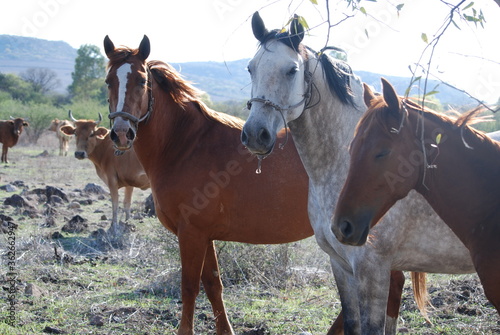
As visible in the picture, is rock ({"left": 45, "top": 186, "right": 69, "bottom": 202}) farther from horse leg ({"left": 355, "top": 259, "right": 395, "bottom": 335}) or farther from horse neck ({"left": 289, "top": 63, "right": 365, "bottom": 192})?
horse leg ({"left": 355, "top": 259, "right": 395, "bottom": 335})

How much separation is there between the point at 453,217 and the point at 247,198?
2.06m

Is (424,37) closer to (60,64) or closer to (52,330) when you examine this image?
(52,330)

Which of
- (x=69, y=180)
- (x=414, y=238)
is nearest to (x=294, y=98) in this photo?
(x=414, y=238)

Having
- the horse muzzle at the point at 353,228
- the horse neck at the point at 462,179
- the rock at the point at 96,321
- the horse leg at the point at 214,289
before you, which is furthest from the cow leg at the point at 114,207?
the horse neck at the point at 462,179

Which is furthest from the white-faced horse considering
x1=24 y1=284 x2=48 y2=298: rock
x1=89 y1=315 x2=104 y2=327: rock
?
x1=24 y1=284 x2=48 y2=298: rock

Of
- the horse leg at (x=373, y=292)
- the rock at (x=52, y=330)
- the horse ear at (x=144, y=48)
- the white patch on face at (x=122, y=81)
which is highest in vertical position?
the horse ear at (x=144, y=48)

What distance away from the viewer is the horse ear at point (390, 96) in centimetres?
265

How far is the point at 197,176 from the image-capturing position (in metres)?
4.48

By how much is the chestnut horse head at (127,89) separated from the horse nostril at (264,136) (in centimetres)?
148

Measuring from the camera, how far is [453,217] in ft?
9.20

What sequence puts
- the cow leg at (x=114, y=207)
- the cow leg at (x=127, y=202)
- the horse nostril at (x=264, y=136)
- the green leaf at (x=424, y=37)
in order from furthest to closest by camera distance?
the cow leg at (x=127, y=202) < the cow leg at (x=114, y=207) < the horse nostril at (x=264, y=136) < the green leaf at (x=424, y=37)

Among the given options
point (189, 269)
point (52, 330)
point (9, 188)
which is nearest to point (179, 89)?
point (189, 269)

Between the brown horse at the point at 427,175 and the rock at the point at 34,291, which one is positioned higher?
the brown horse at the point at 427,175

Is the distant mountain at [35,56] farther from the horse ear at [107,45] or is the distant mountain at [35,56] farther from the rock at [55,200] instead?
the horse ear at [107,45]
